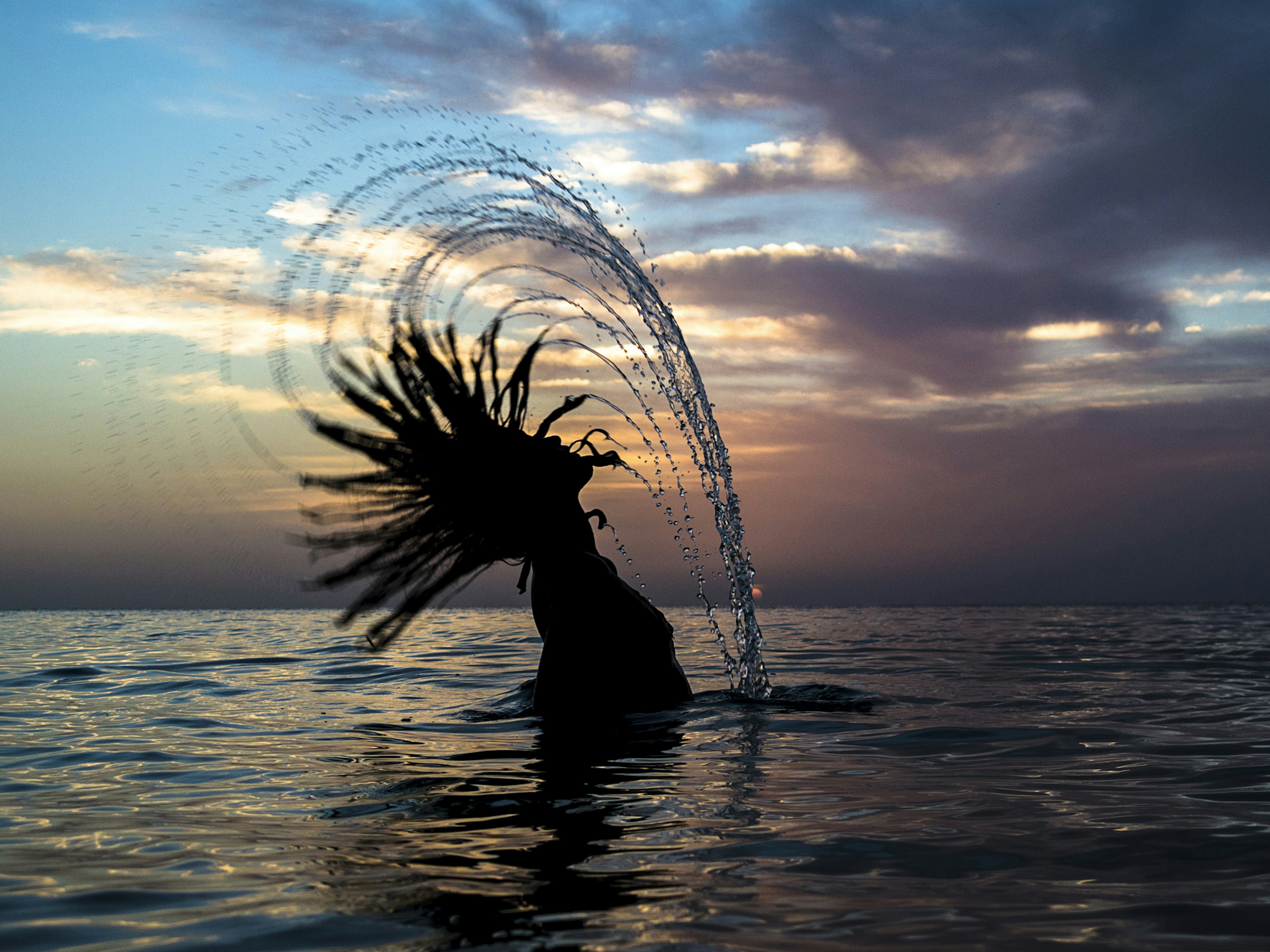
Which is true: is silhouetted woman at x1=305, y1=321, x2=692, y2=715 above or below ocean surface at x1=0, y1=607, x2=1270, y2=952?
above

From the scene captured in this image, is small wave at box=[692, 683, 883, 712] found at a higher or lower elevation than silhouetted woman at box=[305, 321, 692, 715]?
lower

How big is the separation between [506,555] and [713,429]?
270cm

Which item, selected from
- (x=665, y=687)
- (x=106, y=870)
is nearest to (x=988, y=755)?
(x=665, y=687)

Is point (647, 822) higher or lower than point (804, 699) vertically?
higher

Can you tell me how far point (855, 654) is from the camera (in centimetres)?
1614

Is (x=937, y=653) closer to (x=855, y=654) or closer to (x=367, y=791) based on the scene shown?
(x=855, y=654)

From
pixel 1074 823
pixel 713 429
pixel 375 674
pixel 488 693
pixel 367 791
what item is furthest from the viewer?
pixel 375 674

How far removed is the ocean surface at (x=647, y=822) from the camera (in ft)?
9.71

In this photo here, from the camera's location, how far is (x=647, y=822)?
13.6 ft

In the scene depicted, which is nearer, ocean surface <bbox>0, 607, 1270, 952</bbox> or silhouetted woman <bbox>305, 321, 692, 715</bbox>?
ocean surface <bbox>0, 607, 1270, 952</bbox>

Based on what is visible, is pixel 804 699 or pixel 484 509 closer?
pixel 484 509

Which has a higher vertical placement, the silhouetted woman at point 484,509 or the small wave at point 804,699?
the silhouetted woman at point 484,509

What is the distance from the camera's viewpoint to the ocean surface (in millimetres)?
2959

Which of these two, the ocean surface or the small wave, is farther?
the small wave
